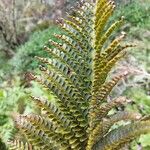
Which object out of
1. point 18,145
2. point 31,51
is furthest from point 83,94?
point 31,51

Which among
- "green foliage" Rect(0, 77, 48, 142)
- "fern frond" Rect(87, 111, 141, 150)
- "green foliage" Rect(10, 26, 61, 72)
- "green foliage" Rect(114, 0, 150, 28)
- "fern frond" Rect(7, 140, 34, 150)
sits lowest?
"fern frond" Rect(7, 140, 34, 150)

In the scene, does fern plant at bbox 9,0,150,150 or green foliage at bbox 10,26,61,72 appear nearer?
fern plant at bbox 9,0,150,150

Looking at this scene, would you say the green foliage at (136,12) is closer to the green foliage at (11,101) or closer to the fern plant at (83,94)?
the green foliage at (11,101)

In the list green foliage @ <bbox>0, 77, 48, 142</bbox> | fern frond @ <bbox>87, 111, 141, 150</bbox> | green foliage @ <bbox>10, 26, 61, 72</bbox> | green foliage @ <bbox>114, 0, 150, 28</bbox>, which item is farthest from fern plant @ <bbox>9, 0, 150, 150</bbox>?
green foliage @ <bbox>10, 26, 61, 72</bbox>

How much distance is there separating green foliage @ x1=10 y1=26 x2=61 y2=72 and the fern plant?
766cm

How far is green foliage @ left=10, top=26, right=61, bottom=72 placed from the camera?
10000 millimetres

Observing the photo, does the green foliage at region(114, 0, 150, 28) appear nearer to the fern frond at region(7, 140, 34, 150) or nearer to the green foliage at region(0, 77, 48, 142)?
the green foliage at region(0, 77, 48, 142)

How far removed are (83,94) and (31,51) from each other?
840 cm

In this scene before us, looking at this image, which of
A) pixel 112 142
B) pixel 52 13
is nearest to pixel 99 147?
pixel 112 142

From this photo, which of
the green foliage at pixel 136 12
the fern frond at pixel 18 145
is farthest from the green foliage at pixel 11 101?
the green foliage at pixel 136 12

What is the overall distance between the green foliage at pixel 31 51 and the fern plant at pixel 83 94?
7660mm

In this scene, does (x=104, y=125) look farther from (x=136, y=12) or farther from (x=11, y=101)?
(x=136, y=12)

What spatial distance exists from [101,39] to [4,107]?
4.39 meters

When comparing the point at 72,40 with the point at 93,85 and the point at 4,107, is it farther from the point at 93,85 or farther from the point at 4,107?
the point at 4,107
